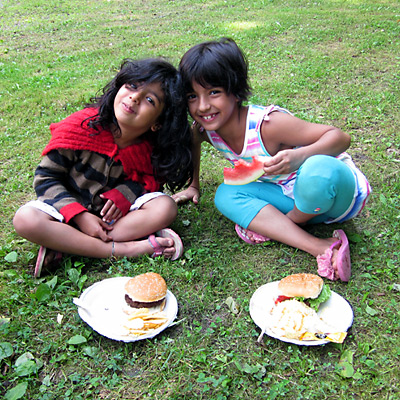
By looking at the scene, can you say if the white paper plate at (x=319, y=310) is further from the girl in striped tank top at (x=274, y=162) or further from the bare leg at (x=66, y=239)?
the bare leg at (x=66, y=239)

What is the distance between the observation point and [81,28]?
30.1 feet

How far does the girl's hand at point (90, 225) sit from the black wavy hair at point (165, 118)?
638mm

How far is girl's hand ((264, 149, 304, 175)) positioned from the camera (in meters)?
2.68

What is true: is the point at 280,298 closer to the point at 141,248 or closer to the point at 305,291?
the point at 305,291

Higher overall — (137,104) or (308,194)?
(137,104)

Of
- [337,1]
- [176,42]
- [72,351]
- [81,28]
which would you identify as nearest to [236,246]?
[72,351]

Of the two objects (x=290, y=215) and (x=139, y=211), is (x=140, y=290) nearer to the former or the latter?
(x=139, y=211)

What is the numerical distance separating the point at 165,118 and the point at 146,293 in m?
1.33

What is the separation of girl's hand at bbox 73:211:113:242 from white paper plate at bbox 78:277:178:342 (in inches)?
15.6

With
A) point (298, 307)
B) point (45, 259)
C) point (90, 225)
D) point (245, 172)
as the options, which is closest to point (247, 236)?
point (245, 172)

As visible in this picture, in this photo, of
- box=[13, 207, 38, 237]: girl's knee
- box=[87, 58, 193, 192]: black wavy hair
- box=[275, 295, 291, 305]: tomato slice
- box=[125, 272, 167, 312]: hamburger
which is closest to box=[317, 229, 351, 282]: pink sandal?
box=[275, 295, 291, 305]: tomato slice

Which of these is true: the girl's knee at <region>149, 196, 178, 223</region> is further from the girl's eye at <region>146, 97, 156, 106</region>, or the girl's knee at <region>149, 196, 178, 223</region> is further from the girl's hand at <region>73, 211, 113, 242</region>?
the girl's eye at <region>146, 97, 156, 106</region>

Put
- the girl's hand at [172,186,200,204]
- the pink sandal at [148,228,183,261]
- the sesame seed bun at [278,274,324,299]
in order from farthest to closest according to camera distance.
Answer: the girl's hand at [172,186,200,204], the pink sandal at [148,228,183,261], the sesame seed bun at [278,274,324,299]

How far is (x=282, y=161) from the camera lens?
2.68 meters
